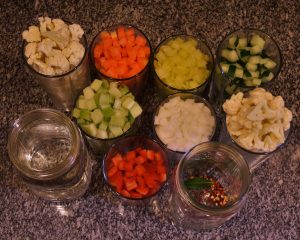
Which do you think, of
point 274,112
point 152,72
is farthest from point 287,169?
point 152,72

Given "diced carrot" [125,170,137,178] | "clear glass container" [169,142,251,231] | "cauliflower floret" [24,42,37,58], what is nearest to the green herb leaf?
"clear glass container" [169,142,251,231]

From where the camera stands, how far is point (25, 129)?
98 centimetres

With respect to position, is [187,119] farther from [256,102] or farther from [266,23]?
[266,23]

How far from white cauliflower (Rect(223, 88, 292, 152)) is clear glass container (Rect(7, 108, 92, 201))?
0.32m

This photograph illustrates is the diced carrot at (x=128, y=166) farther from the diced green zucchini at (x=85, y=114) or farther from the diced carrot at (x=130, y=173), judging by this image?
the diced green zucchini at (x=85, y=114)

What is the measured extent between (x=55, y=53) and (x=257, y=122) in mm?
457

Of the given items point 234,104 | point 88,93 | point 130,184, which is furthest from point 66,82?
point 234,104

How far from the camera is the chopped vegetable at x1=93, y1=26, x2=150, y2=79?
3.52 feet

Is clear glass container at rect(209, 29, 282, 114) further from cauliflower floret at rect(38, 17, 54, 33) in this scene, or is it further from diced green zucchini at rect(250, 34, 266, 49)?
cauliflower floret at rect(38, 17, 54, 33)

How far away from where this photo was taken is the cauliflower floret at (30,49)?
3.30ft

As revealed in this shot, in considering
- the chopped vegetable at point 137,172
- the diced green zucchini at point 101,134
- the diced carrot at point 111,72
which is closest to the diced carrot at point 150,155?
the chopped vegetable at point 137,172

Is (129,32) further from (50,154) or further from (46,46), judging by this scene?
(50,154)

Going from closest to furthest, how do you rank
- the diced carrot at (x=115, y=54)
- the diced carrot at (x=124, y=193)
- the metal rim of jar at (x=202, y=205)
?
the metal rim of jar at (x=202, y=205), the diced carrot at (x=124, y=193), the diced carrot at (x=115, y=54)

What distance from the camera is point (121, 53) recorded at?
110 cm
